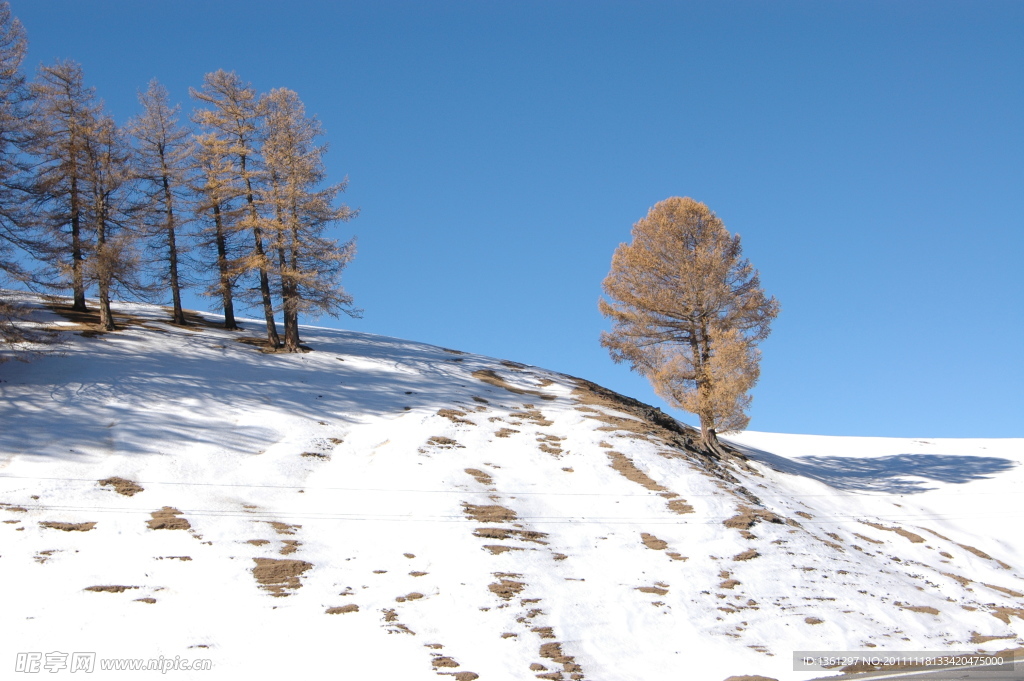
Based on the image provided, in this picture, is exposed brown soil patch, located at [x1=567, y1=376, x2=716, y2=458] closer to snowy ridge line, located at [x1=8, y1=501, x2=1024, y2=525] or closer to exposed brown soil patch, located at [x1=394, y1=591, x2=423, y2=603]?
snowy ridge line, located at [x1=8, y1=501, x2=1024, y2=525]

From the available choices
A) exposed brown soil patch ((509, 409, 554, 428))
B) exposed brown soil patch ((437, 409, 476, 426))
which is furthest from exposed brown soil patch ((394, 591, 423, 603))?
exposed brown soil patch ((509, 409, 554, 428))

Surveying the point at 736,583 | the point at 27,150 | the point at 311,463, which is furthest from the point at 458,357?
the point at 736,583

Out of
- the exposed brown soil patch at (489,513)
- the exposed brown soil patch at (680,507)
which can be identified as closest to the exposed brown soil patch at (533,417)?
the exposed brown soil patch at (680,507)

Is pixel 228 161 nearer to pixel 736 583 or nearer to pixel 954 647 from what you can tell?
pixel 736 583

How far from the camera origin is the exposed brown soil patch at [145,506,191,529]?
49.0ft

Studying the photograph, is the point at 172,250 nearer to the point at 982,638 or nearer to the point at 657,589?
the point at 657,589

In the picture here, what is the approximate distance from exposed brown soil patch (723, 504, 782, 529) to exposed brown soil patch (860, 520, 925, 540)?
478cm

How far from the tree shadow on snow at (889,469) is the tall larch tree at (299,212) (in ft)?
61.5

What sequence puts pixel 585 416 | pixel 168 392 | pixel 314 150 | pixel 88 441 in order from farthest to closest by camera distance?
pixel 314 150, pixel 585 416, pixel 168 392, pixel 88 441

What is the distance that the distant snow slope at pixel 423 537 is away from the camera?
39.3ft

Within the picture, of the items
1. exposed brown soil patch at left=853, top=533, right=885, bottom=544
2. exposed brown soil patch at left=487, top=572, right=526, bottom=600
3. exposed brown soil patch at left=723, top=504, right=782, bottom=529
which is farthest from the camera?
exposed brown soil patch at left=853, top=533, right=885, bottom=544

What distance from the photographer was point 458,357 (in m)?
36.2

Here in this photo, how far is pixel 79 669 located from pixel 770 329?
23.7 m

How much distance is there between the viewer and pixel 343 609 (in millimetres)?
12742
